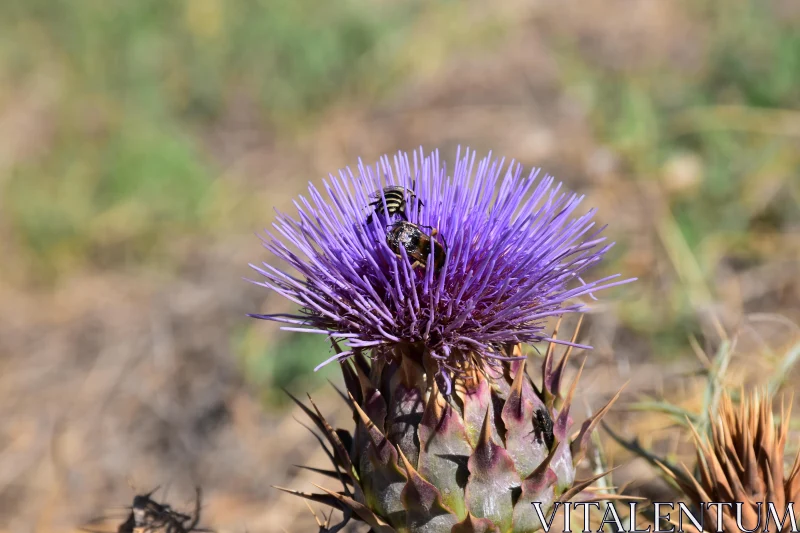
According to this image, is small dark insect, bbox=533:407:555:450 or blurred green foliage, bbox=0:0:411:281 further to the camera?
blurred green foliage, bbox=0:0:411:281

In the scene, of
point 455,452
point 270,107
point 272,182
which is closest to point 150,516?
point 455,452

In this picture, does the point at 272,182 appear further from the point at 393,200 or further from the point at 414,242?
the point at 414,242

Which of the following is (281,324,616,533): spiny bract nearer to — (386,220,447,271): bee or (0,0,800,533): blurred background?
(386,220,447,271): bee

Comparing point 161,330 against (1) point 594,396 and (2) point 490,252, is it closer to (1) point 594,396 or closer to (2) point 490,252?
(1) point 594,396

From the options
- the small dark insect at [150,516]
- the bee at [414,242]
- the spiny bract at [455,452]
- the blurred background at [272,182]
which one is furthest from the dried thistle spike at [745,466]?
the small dark insect at [150,516]

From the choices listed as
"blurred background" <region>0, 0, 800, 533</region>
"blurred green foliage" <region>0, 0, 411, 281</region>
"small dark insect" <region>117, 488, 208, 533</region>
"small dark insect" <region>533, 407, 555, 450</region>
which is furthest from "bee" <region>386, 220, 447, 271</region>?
"blurred green foliage" <region>0, 0, 411, 281</region>
